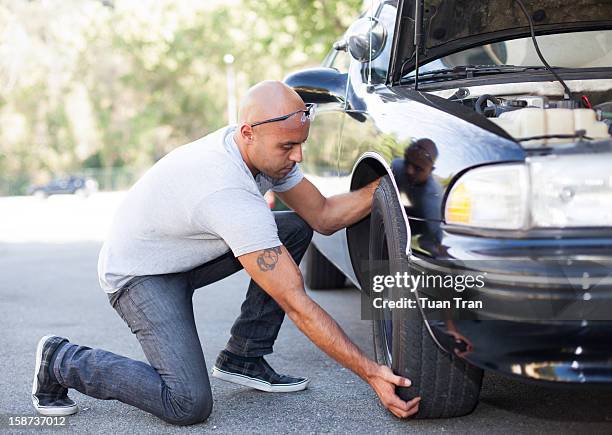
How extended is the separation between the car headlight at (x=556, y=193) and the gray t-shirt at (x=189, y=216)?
2.95ft

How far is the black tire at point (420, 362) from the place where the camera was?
2703mm

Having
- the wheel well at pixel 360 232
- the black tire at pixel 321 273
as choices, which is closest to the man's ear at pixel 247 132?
the wheel well at pixel 360 232

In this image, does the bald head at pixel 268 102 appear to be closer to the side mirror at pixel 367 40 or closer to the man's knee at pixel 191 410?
the side mirror at pixel 367 40

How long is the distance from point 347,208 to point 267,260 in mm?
693

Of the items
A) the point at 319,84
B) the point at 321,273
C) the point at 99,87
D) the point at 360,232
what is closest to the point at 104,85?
the point at 99,87

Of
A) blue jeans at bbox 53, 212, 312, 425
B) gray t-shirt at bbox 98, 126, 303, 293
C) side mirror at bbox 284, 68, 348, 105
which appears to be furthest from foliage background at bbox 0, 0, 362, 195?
blue jeans at bbox 53, 212, 312, 425

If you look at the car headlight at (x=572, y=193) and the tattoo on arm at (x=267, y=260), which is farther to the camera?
the tattoo on arm at (x=267, y=260)

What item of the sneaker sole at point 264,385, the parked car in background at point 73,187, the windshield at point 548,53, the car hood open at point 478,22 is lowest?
the parked car in background at point 73,187

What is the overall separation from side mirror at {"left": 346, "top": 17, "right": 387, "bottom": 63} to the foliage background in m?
31.4

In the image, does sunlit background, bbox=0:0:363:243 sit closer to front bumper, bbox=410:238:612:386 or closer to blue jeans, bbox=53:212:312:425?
blue jeans, bbox=53:212:312:425

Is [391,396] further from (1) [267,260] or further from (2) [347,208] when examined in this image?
(2) [347,208]

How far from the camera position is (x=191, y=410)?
2.98 metres

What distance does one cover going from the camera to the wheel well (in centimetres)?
348

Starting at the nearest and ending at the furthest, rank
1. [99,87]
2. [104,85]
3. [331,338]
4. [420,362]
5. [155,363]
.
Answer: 1. [420,362]
2. [331,338]
3. [155,363]
4. [99,87]
5. [104,85]
